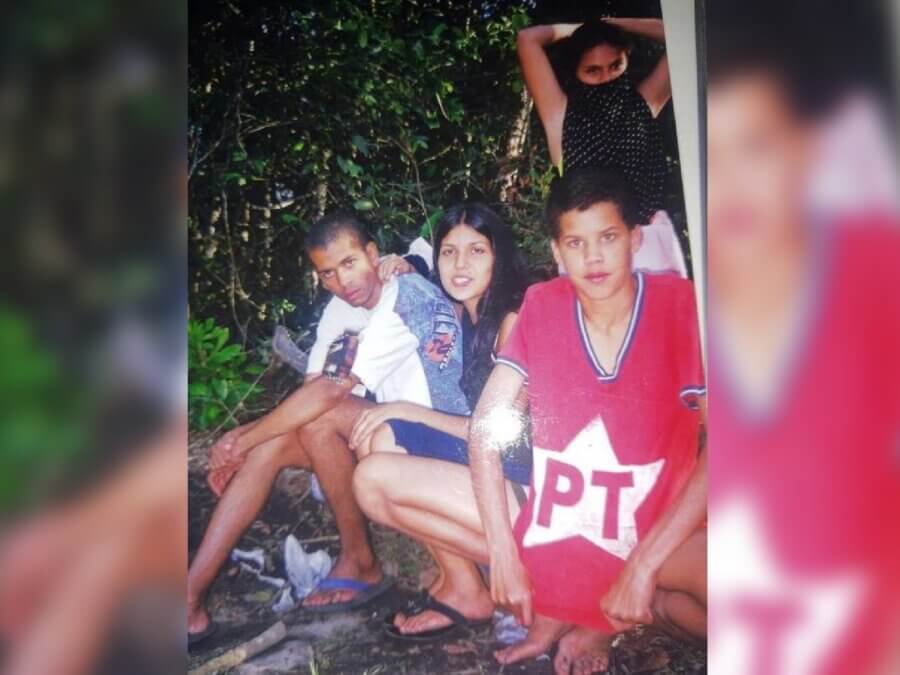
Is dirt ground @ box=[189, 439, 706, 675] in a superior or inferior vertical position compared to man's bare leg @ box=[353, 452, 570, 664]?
inferior

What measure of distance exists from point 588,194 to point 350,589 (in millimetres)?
1521

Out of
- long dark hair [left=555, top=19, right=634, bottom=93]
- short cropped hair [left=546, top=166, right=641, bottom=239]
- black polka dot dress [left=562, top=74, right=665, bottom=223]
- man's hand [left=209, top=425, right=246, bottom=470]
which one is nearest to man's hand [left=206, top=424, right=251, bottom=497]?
man's hand [left=209, top=425, right=246, bottom=470]

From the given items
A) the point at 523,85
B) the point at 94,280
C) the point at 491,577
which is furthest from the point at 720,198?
the point at 94,280

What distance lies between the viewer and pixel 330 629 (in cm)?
296

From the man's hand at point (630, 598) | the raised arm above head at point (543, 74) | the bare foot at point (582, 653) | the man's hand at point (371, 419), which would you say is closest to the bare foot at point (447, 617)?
the bare foot at point (582, 653)

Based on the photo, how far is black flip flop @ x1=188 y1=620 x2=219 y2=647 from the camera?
2918 millimetres

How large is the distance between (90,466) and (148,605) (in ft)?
1.52

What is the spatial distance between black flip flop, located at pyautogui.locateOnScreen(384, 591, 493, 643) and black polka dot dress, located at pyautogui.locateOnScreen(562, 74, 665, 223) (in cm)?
143

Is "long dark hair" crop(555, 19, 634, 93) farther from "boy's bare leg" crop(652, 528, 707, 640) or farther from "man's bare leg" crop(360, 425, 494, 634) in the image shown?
"boy's bare leg" crop(652, 528, 707, 640)

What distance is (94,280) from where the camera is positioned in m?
2.61

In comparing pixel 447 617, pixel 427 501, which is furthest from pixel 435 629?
pixel 427 501

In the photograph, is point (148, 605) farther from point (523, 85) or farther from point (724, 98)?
point (724, 98)

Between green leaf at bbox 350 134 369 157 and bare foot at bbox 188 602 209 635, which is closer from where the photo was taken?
bare foot at bbox 188 602 209 635

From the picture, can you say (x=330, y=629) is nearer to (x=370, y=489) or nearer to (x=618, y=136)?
(x=370, y=489)
